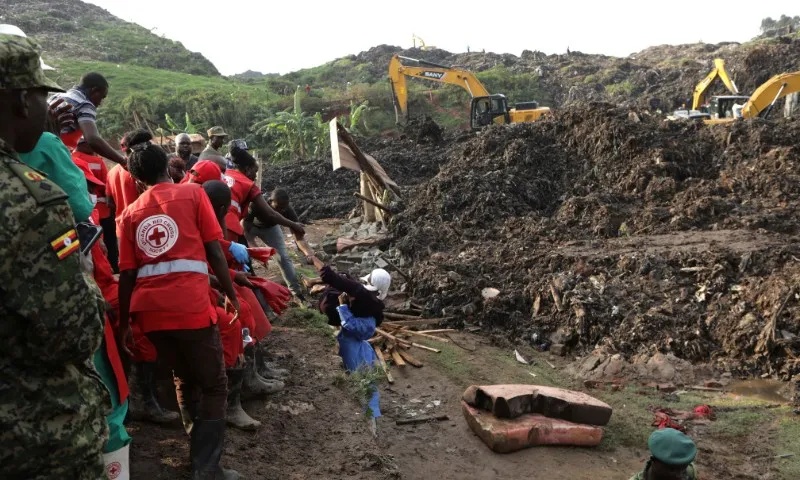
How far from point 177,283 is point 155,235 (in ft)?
0.80

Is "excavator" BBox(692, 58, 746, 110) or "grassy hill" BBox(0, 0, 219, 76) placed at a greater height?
"grassy hill" BBox(0, 0, 219, 76)

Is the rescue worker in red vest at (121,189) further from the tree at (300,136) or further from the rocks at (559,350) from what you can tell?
the tree at (300,136)

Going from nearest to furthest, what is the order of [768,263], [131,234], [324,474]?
[131,234]
[324,474]
[768,263]

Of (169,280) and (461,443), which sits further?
(461,443)

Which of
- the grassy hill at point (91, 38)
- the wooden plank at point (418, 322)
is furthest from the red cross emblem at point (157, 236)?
the grassy hill at point (91, 38)

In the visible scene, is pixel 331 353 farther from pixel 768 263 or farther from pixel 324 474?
pixel 768 263

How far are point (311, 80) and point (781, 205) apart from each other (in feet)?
105

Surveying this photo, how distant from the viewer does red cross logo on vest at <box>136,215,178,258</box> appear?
2807mm

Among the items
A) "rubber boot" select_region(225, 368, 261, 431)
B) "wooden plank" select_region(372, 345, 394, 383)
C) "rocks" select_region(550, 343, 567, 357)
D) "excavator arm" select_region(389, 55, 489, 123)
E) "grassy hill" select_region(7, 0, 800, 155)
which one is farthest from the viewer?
"grassy hill" select_region(7, 0, 800, 155)

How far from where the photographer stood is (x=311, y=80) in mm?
38000

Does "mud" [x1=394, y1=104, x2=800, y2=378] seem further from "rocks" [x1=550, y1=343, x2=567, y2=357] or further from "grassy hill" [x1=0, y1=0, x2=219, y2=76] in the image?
"grassy hill" [x1=0, y1=0, x2=219, y2=76]

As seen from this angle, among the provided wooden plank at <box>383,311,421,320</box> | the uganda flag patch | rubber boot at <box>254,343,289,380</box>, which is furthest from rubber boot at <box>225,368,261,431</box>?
wooden plank at <box>383,311,421,320</box>

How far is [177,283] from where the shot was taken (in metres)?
2.83

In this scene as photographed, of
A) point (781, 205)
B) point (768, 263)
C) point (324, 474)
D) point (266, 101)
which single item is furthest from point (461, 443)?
point (266, 101)
